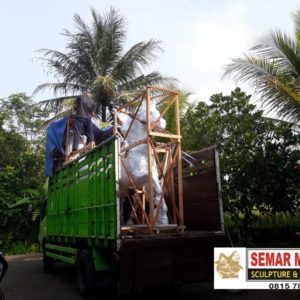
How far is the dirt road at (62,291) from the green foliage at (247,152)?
109 inches

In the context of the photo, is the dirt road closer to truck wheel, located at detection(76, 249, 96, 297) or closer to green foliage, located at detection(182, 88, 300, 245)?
truck wheel, located at detection(76, 249, 96, 297)

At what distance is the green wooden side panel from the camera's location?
5.51 meters

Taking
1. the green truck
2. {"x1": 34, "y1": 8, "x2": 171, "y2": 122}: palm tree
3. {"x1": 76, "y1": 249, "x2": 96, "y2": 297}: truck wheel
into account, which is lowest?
{"x1": 76, "y1": 249, "x2": 96, "y2": 297}: truck wheel

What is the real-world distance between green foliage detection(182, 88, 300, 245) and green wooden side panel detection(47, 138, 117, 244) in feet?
11.9

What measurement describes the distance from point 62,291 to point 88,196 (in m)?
2.02

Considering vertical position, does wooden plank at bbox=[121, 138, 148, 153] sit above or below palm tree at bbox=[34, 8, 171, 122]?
below

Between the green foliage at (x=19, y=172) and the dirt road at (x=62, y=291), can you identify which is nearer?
the dirt road at (x=62, y=291)

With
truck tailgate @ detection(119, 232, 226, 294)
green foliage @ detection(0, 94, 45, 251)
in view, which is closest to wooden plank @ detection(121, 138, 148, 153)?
truck tailgate @ detection(119, 232, 226, 294)

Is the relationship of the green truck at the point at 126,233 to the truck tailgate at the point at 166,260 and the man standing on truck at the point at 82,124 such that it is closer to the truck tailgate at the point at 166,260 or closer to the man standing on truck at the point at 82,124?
the truck tailgate at the point at 166,260

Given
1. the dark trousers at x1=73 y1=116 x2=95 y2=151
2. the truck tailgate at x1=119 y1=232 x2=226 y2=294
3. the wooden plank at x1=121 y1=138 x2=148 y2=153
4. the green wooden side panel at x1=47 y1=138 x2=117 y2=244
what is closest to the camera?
the truck tailgate at x1=119 y1=232 x2=226 y2=294

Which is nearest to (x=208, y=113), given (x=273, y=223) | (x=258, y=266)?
(x=273, y=223)

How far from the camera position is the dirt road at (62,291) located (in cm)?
617

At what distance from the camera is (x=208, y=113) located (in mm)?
10562

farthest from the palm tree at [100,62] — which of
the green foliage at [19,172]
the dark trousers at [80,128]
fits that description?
the dark trousers at [80,128]
